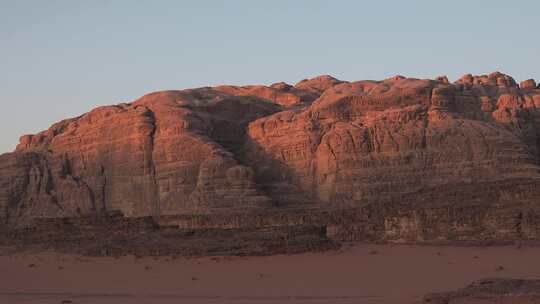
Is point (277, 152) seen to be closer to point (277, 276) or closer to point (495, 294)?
point (277, 276)

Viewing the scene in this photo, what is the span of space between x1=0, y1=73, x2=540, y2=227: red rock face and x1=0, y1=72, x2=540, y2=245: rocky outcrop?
78mm

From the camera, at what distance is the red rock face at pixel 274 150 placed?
40250 mm

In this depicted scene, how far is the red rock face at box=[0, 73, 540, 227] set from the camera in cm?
4025

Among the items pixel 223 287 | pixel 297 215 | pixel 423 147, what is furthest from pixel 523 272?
pixel 423 147

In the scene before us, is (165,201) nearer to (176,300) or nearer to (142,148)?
(142,148)

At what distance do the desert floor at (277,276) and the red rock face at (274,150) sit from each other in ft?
45.8

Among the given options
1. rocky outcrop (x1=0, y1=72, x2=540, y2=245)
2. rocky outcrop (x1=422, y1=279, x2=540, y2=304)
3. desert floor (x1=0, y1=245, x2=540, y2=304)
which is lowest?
desert floor (x1=0, y1=245, x2=540, y2=304)

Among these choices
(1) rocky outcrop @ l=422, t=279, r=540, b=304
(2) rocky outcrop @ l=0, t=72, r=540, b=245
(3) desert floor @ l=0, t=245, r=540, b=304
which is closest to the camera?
(1) rocky outcrop @ l=422, t=279, r=540, b=304

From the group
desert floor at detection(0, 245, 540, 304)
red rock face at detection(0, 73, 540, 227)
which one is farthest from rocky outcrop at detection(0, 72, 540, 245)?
desert floor at detection(0, 245, 540, 304)

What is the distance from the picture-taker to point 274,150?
153 feet

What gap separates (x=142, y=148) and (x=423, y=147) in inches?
751

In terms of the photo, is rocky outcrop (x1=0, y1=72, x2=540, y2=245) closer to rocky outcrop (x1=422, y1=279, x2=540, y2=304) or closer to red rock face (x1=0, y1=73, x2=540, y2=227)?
red rock face (x1=0, y1=73, x2=540, y2=227)

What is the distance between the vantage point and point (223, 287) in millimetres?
17281

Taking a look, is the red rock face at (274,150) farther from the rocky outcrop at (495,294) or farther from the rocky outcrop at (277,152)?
the rocky outcrop at (495,294)
